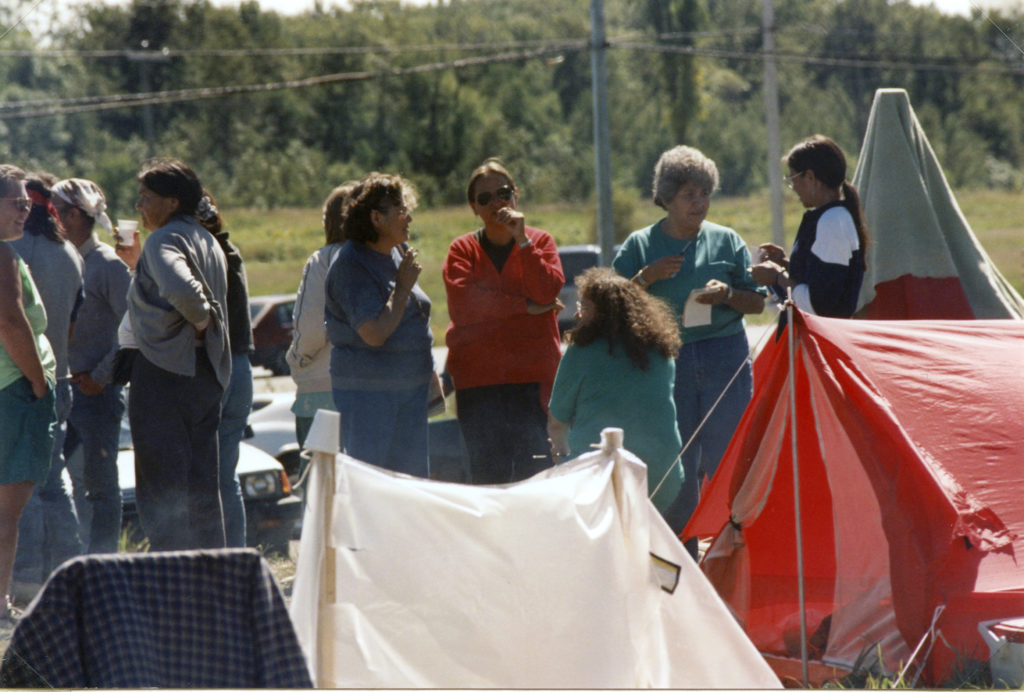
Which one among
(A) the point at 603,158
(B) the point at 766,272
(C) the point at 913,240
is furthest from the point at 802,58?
(B) the point at 766,272

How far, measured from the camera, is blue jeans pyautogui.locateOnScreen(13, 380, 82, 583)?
15.0 feet

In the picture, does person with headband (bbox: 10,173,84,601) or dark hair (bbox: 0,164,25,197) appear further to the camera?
person with headband (bbox: 10,173,84,601)

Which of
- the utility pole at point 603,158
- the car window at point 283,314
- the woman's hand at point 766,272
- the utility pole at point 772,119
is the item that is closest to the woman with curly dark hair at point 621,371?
the woman's hand at point 766,272

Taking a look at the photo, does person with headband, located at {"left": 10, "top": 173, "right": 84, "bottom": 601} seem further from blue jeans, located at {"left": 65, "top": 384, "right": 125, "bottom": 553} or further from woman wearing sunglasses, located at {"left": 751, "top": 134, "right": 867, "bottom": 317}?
woman wearing sunglasses, located at {"left": 751, "top": 134, "right": 867, "bottom": 317}

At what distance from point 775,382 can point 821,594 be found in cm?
80

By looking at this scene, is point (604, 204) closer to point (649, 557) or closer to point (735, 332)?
point (735, 332)

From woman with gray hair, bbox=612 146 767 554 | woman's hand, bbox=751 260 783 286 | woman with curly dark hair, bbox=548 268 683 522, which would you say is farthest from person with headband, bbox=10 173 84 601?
woman's hand, bbox=751 260 783 286

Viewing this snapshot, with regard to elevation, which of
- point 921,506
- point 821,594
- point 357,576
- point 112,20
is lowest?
point 821,594

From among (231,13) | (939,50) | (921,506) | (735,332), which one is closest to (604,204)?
(231,13)

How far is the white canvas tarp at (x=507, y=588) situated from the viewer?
8.15 feet

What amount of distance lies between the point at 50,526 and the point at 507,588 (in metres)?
2.69

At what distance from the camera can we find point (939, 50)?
3272 cm

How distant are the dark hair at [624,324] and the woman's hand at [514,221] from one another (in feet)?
2.08

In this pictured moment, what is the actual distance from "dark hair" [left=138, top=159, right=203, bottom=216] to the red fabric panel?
3.30 metres
